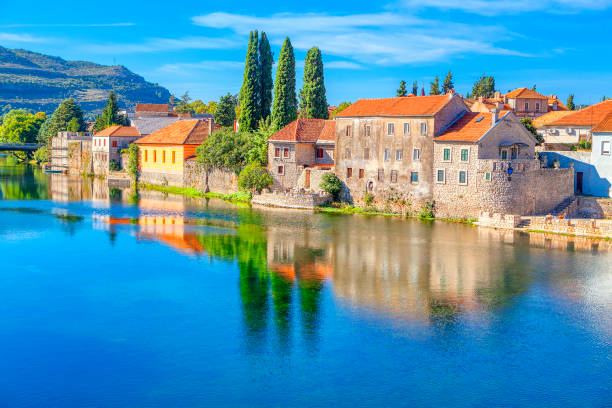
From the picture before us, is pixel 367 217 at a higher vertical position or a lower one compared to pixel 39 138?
lower

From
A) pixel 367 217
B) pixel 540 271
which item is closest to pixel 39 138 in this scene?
pixel 367 217

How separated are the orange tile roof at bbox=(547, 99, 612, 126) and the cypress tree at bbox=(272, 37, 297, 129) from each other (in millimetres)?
26755

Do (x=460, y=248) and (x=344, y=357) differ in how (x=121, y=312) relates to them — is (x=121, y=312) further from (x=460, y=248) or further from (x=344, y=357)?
(x=460, y=248)

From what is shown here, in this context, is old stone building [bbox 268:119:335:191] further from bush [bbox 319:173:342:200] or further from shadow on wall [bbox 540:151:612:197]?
shadow on wall [bbox 540:151:612:197]

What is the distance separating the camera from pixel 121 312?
24.5 m

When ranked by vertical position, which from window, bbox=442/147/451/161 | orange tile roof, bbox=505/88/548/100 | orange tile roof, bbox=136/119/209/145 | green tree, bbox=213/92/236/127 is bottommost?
window, bbox=442/147/451/161

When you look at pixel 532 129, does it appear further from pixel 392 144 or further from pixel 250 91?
pixel 250 91

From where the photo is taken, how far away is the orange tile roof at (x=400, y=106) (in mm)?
49188

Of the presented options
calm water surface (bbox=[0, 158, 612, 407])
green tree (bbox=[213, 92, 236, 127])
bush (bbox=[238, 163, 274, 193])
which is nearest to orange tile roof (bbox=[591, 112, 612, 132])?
calm water surface (bbox=[0, 158, 612, 407])

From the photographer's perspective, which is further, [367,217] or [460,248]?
[367,217]

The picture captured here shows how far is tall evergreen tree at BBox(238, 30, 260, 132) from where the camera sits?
233 feet

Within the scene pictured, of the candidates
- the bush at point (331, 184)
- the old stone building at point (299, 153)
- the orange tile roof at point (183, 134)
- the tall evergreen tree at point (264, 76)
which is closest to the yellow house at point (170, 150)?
the orange tile roof at point (183, 134)

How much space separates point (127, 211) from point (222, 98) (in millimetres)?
34416

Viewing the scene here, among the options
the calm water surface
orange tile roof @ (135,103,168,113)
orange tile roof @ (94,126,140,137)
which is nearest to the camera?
the calm water surface
